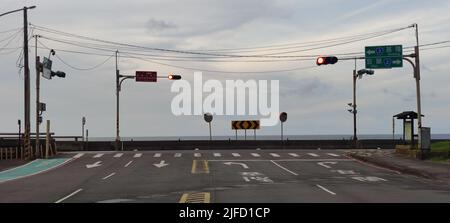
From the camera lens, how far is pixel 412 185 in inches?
995

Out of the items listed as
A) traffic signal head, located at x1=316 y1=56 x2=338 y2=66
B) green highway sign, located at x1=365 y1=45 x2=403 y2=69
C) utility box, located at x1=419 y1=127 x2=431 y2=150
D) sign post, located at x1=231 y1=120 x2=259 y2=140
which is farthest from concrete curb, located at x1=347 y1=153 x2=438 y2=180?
sign post, located at x1=231 y1=120 x2=259 y2=140

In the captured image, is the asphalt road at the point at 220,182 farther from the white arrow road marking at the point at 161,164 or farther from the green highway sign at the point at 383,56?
the green highway sign at the point at 383,56

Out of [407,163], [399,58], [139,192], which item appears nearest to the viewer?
[139,192]

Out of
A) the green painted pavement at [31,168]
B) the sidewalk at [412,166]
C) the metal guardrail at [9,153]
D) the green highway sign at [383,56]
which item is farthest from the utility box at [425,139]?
the metal guardrail at [9,153]

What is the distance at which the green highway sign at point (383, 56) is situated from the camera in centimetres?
4238

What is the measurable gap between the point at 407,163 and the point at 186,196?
745 inches

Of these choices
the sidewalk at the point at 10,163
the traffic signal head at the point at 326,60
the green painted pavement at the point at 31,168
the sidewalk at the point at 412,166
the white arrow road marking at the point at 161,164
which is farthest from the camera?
the traffic signal head at the point at 326,60

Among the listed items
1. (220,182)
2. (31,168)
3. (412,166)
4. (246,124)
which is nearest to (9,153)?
(31,168)

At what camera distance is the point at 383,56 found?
42.7m

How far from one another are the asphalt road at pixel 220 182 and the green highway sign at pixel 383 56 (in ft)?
23.6
